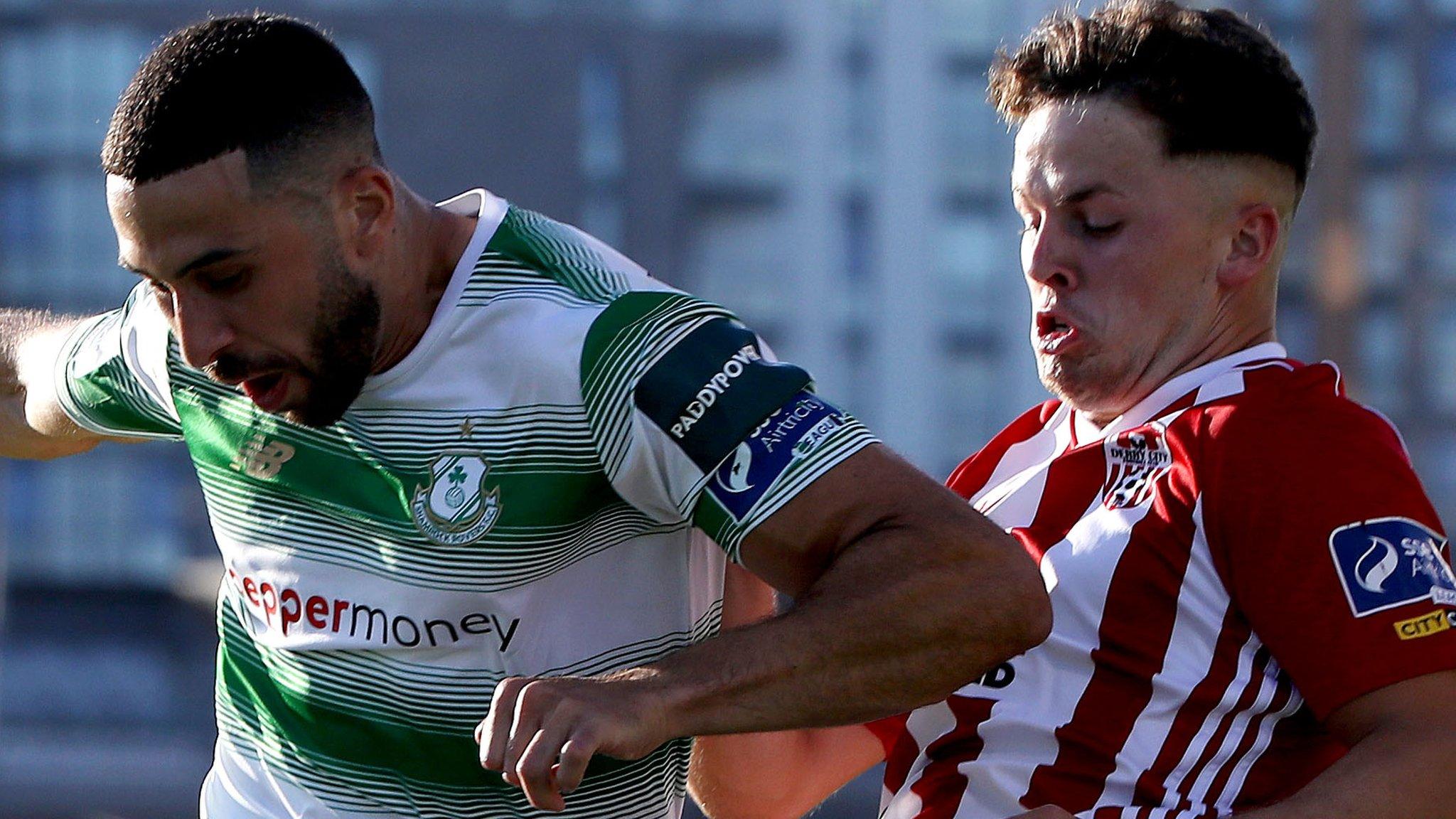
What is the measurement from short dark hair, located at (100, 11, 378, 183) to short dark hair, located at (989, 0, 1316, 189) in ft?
2.78

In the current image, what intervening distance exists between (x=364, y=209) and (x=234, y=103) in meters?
0.18

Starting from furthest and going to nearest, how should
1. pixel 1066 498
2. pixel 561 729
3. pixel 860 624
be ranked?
pixel 1066 498
pixel 860 624
pixel 561 729

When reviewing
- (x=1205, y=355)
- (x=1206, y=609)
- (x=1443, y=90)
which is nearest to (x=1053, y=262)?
(x=1205, y=355)

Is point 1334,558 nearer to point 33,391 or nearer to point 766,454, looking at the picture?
point 766,454

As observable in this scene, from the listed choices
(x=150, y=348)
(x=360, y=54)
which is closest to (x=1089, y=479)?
(x=150, y=348)

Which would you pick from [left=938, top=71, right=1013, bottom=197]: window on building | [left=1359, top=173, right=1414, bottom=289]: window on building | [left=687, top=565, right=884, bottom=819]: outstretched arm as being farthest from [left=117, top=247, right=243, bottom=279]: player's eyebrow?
[left=1359, top=173, right=1414, bottom=289]: window on building

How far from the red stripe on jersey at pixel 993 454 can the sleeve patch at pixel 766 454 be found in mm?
550

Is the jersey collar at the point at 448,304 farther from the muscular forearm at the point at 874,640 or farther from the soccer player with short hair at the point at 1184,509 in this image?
the soccer player with short hair at the point at 1184,509

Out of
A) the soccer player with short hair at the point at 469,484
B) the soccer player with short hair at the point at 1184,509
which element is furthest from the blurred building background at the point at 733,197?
the soccer player with short hair at the point at 469,484

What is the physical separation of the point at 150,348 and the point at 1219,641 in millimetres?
1334

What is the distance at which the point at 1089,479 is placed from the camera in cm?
211

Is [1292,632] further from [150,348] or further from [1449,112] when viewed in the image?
[1449,112]

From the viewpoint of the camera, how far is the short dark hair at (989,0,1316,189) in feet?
6.89

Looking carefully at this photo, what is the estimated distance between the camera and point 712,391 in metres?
1.80
